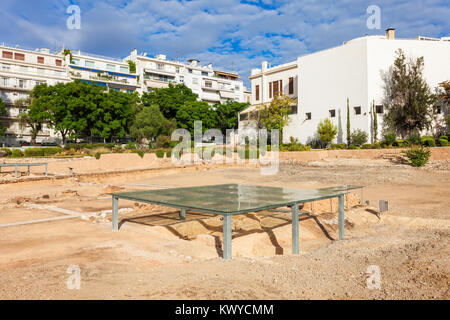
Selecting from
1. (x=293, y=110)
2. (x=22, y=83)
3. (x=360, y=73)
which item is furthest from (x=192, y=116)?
(x=22, y=83)

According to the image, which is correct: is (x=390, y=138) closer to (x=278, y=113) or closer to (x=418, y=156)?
(x=418, y=156)

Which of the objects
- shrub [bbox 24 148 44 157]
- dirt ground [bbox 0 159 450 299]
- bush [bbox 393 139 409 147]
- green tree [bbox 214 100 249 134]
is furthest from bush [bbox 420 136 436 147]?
shrub [bbox 24 148 44 157]

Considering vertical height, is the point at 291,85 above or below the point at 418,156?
above

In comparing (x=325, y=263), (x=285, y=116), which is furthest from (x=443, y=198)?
(x=285, y=116)

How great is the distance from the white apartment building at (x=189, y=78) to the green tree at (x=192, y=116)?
16822 millimetres

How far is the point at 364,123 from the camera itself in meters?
32.5

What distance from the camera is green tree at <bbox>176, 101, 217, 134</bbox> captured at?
51281mm

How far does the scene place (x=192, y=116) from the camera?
51.5m

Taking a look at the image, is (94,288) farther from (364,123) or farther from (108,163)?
(364,123)

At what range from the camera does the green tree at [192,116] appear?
5128cm

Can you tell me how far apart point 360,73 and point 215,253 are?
103 feet

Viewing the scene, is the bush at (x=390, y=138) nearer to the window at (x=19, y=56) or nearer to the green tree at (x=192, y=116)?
the green tree at (x=192, y=116)

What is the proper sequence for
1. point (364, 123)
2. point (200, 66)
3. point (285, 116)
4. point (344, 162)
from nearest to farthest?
point (344, 162) → point (364, 123) → point (285, 116) → point (200, 66)

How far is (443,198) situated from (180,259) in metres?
11.1
